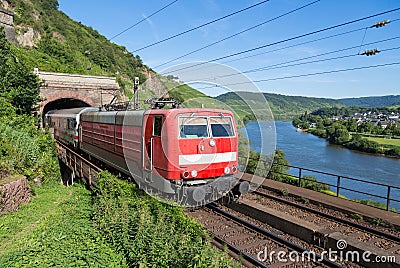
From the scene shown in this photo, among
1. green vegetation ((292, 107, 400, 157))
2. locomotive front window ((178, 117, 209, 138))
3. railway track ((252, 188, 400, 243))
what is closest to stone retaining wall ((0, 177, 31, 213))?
locomotive front window ((178, 117, 209, 138))

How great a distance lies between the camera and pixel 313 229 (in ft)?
26.4

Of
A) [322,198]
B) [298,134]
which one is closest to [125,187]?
[322,198]

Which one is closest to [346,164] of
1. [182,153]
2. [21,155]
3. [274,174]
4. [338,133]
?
[338,133]

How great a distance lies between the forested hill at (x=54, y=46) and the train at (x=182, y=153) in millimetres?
26383

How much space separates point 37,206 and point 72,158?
5928 mm

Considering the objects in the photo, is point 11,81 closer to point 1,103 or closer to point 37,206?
point 1,103

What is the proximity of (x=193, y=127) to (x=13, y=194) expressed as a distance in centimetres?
617

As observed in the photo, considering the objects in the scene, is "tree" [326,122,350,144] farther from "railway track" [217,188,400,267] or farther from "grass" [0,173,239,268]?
"grass" [0,173,239,268]

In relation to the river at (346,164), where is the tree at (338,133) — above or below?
above

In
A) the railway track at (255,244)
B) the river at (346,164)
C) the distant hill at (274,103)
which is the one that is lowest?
the river at (346,164)

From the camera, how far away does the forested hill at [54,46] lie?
39625 mm

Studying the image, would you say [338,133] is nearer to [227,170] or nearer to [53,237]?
[227,170]

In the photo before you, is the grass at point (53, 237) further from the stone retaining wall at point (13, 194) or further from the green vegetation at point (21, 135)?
the green vegetation at point (21, 135)

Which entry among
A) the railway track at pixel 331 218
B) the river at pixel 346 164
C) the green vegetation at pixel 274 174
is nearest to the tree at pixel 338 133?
the river at pixel 346 164
